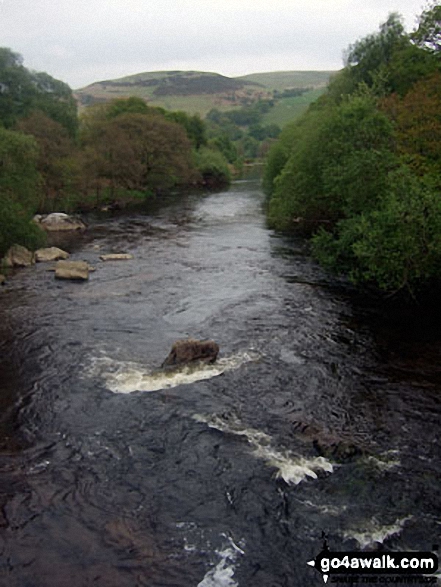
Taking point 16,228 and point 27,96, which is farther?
point 27,96

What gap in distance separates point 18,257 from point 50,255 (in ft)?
9.03

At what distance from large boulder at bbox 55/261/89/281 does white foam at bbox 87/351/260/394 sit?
12.9 meters

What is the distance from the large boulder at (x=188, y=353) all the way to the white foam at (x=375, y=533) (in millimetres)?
9616

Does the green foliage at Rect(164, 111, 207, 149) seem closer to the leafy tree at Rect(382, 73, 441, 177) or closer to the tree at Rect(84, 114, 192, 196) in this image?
the tree at Rect(84, 114, 192, 196)

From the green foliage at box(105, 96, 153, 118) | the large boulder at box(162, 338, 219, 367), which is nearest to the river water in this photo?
the large boulder at box(162, 338, 219, 367)

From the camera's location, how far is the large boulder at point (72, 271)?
32594 mm

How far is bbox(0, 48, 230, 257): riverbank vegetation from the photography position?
38.2m

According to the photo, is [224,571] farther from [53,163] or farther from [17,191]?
[53,163]

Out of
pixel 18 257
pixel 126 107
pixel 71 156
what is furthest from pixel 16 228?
pixel 126 107

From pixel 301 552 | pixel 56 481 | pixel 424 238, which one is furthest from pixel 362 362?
pixel 56 481

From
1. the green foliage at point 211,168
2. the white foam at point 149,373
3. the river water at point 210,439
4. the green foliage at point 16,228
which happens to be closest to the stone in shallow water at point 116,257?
the green foliage at point 16,228

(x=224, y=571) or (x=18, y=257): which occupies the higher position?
(x=18, y=257)

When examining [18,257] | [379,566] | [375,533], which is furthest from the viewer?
[18,257]

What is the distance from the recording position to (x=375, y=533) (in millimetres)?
11422
